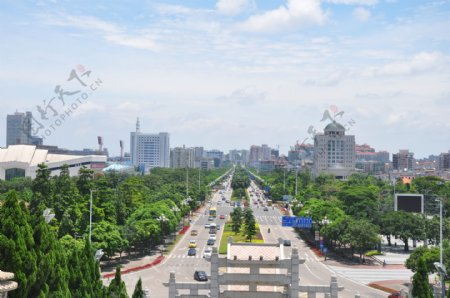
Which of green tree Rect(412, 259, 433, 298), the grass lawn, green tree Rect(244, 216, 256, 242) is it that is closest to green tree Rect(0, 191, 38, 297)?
green tree Rect(412, 259, 433, 298)

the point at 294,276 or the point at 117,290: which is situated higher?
the point at 294,276

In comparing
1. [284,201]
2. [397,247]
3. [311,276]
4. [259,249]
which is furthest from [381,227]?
[284,201]

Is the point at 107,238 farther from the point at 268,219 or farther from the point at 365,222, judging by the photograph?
the point at 268,219

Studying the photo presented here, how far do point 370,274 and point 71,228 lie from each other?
33.2 metres

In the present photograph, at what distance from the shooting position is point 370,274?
6041cm

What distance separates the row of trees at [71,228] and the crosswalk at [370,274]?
78.0 ft

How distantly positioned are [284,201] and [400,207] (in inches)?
2789

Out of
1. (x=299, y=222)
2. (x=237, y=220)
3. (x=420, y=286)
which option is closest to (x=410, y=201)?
(x=299, y=222)

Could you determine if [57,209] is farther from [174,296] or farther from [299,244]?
[174,296]

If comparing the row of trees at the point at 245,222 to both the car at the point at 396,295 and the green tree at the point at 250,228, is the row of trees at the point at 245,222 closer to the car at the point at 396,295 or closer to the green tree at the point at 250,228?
the green tree at the point at 250,228

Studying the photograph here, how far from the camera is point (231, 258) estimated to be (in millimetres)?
28734

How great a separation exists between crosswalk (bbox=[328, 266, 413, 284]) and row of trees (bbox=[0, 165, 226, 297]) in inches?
936

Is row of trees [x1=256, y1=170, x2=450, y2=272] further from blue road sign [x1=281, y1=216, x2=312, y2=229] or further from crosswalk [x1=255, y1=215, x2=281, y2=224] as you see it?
crosswalk [x1=255, y1=215, x2=281, y2=224]

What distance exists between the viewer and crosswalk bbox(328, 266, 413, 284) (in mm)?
57969
